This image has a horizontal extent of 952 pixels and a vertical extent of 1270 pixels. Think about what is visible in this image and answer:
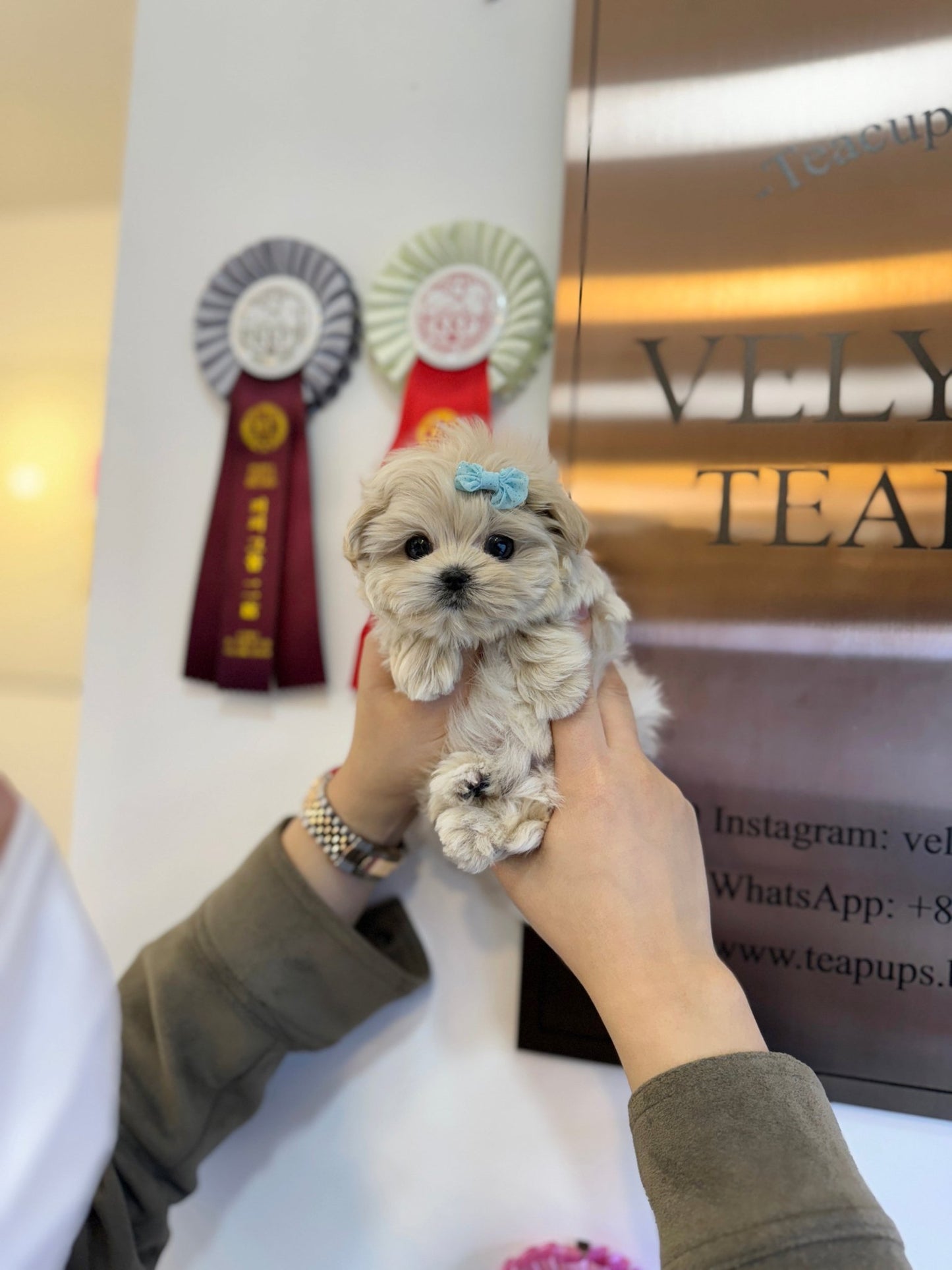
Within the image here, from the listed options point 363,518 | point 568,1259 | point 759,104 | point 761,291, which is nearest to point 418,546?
point 363,518

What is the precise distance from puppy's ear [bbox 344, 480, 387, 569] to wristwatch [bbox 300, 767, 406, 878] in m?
0.34

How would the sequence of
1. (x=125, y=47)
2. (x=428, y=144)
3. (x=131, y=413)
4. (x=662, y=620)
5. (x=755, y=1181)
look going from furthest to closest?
1. (x=125, y=47)
2. (x=131, y=413)
3. (x=428, y=144)
4. (x=662, y=620)
5. (x=755, y=1181)

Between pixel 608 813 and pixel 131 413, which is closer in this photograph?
pixel 608 813

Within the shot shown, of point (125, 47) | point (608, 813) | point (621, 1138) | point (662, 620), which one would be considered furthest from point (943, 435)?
point (125, 47)

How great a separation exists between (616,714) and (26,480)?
2.18 meters

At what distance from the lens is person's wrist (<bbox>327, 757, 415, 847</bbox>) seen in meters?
0.85

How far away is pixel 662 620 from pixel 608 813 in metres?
0.31

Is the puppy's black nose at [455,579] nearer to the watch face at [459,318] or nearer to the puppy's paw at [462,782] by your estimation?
the puppy's paw at [462,782]

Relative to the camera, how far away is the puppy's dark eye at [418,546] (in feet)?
2.22

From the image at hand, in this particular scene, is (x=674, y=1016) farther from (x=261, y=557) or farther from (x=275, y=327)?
(x=275, y=327)

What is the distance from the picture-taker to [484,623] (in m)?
0.65

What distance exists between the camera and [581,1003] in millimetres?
937

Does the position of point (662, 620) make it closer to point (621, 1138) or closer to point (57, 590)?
point (621, 1138)

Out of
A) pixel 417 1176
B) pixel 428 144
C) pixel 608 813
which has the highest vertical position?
pixel 428 144
